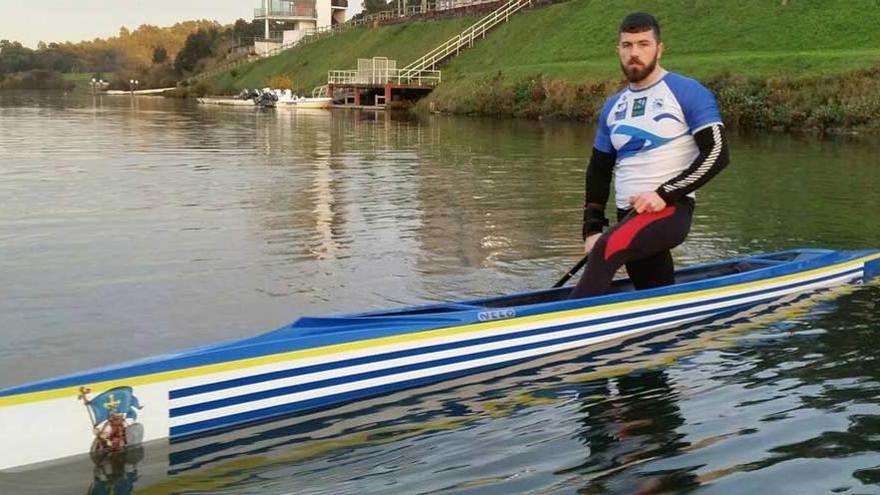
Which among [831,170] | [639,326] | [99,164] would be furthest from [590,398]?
[99,164]

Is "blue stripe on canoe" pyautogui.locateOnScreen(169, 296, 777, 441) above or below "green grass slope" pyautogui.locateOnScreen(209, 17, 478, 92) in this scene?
below

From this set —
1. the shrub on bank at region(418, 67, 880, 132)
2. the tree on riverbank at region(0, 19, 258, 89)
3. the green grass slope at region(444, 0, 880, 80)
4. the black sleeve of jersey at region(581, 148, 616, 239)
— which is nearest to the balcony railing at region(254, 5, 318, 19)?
the tree on riverbank at region(0, 19, 258, 89)

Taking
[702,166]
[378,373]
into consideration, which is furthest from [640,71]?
[378,373]

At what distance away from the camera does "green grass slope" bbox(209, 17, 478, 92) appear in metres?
74.9

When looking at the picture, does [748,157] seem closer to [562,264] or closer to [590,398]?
[562,264]

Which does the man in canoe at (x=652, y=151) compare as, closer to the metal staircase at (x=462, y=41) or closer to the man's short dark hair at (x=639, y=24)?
the man's short dark hair at (x=639, y=24)

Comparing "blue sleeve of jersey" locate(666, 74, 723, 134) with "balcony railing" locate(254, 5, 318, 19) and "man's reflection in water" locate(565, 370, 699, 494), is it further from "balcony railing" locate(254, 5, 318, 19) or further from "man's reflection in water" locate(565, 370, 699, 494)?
"balcony railing" locate(254, 5, 318, 19)

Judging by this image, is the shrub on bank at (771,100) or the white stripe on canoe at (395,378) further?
the shrub on bank at (771,100)

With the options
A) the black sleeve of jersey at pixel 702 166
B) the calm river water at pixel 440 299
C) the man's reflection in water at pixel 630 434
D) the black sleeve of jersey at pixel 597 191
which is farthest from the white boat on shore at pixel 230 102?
the man's reflection in water at pixel 630 434

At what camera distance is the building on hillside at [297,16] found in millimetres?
108125

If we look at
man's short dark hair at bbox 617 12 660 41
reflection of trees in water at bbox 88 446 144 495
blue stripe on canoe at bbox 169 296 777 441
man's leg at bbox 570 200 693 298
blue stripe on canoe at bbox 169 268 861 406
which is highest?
man's short dark hair at bbox 617 12 660 41

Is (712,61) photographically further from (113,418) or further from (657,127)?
(113,418)

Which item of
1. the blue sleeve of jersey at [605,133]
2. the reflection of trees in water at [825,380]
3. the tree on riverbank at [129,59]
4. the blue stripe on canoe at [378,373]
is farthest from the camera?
the tree on riverbank at [129,59]

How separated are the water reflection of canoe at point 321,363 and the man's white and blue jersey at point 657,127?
1.05 metres
